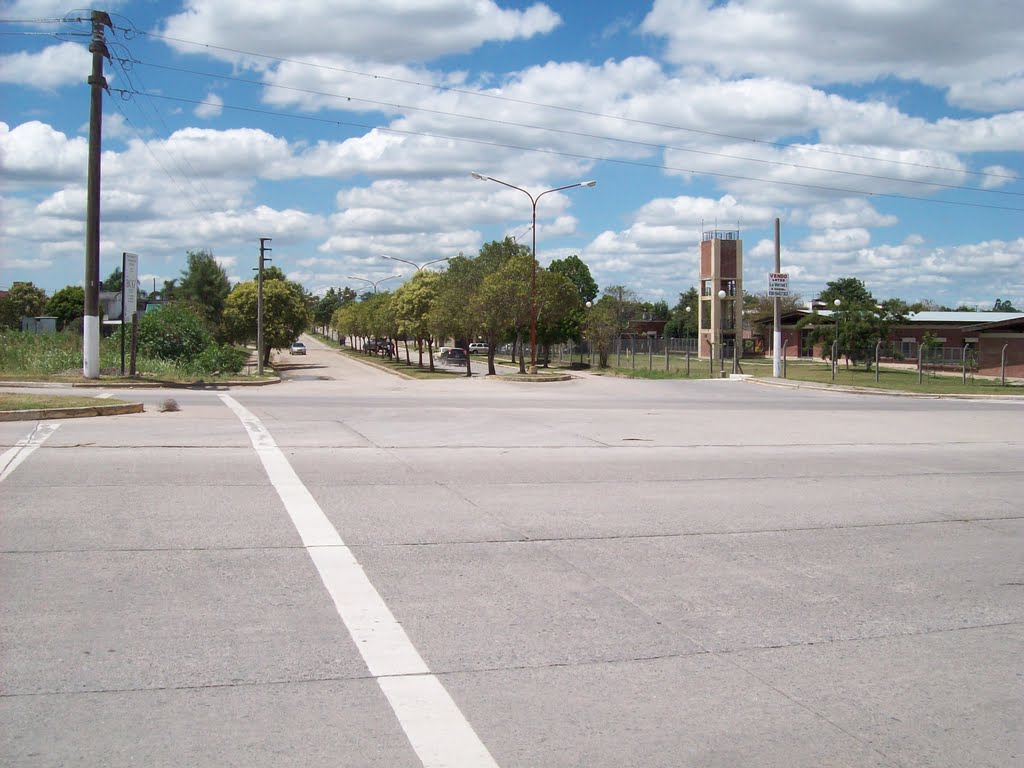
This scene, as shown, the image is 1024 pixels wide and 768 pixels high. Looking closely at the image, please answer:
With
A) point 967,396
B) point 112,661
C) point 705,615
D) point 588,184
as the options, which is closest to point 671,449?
point 705,615

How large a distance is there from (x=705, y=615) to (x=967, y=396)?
32688 millimetres

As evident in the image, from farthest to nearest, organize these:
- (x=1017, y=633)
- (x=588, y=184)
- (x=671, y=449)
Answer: (x=588, y=184)
(x=671, y=449)
(x=1017, y=633)

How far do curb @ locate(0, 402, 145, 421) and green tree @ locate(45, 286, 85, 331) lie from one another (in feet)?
262

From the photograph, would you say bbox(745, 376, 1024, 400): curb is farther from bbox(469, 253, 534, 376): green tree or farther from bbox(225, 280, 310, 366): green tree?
bbox(225, 280, 310, 366): green tree

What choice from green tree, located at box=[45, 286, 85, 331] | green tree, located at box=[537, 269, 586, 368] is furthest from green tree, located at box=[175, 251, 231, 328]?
green tree, located at box=[537, 269, 586, 368]

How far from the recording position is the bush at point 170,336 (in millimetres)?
39344

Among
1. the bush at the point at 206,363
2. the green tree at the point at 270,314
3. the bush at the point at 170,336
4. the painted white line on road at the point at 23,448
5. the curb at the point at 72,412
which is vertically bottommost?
the painted white line on road at the point at 23,448

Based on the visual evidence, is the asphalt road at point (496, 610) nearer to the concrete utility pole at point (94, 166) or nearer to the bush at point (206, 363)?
the concrete utility pole at point (94, 166)

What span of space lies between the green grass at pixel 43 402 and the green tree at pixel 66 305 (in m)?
78.4

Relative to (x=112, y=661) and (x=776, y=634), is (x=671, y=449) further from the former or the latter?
(x=112, y=661)

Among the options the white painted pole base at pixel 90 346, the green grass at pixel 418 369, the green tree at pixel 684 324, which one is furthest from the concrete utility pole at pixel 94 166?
the green tree at pixel 684 324

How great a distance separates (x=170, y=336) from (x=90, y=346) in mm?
10872

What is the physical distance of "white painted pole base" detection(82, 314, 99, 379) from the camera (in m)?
28.8

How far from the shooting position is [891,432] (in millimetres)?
20266
